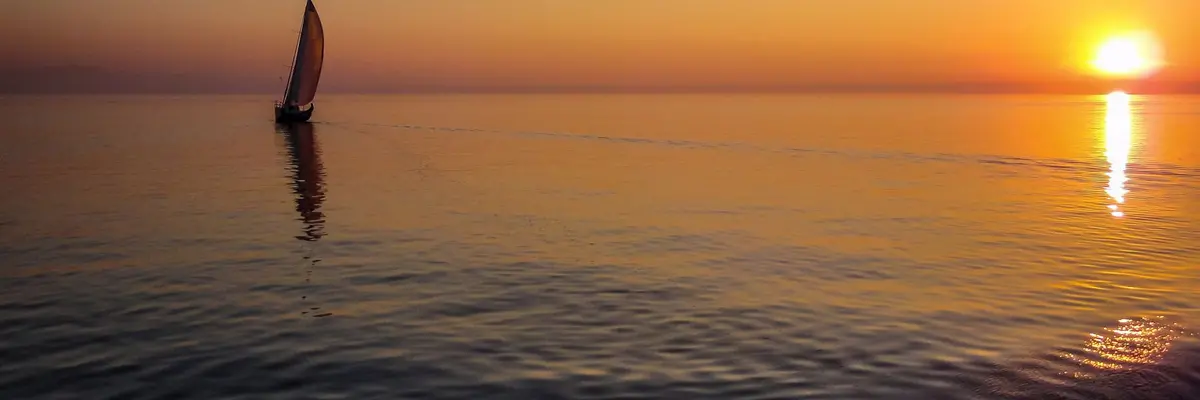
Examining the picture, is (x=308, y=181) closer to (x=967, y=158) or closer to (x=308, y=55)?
(x=967, y=158)

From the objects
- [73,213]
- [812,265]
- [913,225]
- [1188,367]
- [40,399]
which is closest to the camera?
[40,399]

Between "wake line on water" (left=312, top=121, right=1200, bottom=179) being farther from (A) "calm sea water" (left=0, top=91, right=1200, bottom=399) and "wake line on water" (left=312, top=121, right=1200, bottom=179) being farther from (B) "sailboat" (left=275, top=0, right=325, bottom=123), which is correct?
(B) "sailboat" (left=275, top=0, right=325, bottom=123)

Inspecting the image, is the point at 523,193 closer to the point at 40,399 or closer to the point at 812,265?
the point at 812,265

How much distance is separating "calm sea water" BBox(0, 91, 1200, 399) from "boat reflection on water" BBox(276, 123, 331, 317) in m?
0.30

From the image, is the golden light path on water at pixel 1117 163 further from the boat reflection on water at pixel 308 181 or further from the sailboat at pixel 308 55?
the sailboat at pixel 308 55

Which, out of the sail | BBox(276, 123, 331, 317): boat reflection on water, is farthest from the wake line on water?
the sail

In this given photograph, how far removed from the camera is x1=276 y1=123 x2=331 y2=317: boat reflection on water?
95.0 feet

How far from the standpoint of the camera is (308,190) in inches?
2013

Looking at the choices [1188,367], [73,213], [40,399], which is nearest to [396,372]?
[40,399]

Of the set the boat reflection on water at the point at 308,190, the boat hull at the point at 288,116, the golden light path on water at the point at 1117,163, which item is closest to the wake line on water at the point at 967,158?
the golden light path on water at the point at 1117,163

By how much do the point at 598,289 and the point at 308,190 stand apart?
3137cm

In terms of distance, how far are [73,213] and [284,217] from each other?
9.30 m

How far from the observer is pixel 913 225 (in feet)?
120

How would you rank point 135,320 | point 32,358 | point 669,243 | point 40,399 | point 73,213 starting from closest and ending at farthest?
point 40,399
point 32,358
point 135,320
point 669,243
point 73,213
